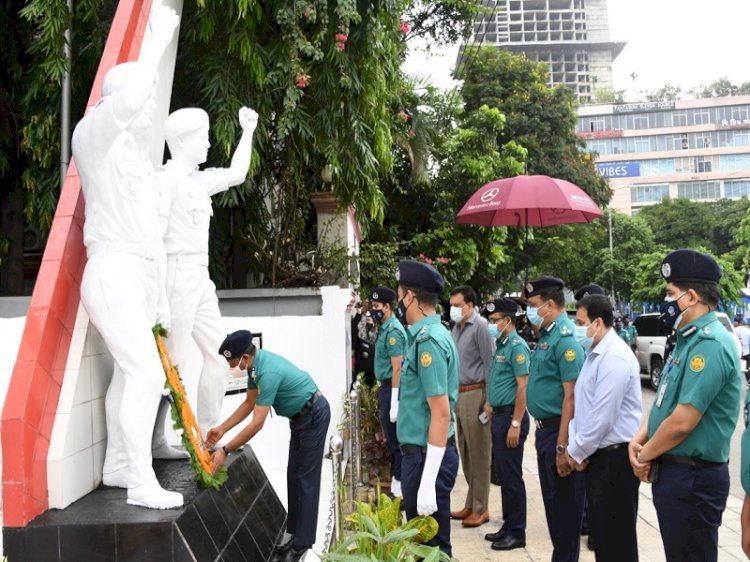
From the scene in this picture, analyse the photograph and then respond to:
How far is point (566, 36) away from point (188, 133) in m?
139

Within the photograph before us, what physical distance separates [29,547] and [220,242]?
16.8 feet

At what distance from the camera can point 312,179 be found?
9359 millimetres

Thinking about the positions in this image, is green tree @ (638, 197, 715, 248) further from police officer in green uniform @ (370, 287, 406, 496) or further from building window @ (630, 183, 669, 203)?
police officer in green uniform @ (370, 287, 406, 496)

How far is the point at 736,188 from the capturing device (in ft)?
254

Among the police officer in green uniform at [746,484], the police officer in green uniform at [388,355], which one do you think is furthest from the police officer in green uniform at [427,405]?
Answer: the police officer in green uniform at [388,355]

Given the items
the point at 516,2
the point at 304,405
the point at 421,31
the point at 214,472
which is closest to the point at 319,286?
the point at 304,405

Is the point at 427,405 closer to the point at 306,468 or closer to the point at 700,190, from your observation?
the point at 306,468

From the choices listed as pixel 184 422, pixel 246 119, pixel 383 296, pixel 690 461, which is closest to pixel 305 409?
pixel 184 422

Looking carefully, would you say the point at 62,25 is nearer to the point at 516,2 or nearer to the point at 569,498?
the point at 569,498

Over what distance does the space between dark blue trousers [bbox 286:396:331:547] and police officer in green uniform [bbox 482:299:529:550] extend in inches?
65.6

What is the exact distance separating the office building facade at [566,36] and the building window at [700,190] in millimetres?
50426

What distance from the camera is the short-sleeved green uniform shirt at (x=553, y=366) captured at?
514 centimetres

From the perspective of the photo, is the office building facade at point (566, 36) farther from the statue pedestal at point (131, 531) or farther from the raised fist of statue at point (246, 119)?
the statue pedestal at point (131, 531)

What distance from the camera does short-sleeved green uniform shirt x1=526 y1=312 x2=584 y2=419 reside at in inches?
202
